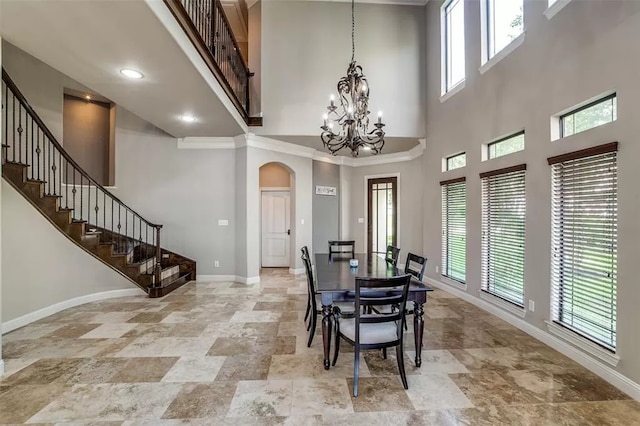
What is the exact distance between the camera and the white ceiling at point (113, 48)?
2.25 metres

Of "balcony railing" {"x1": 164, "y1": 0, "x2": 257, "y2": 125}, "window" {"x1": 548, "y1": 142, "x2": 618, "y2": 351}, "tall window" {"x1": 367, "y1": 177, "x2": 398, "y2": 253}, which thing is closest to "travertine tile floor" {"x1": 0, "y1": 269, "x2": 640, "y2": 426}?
"window" {"x1": 548, "y1": 142, "x2": 618, "y2": 351}

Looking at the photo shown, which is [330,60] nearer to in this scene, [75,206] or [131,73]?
[131,73]

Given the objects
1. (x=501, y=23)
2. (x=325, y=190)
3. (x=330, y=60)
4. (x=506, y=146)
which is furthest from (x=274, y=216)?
(x=501, y=23)

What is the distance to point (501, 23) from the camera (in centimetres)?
389

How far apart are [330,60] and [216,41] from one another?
2215mm

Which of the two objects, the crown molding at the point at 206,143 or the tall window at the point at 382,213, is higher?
the crown molding at the point at 206,143

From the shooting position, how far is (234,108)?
4637mm

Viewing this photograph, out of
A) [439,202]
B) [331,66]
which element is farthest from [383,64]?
[439,202]

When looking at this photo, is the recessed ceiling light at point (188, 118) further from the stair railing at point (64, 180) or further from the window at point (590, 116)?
the window at point (590, 116)

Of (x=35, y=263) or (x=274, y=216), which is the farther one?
(x=274, y=216)

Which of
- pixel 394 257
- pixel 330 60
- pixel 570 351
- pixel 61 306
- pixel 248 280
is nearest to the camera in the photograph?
pixel 570 351

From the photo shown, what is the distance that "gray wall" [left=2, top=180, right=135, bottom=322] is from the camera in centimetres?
350

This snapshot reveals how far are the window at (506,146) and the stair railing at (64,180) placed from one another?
5205mm

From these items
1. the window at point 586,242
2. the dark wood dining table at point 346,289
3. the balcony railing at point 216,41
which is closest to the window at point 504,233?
the window at point 586,242
